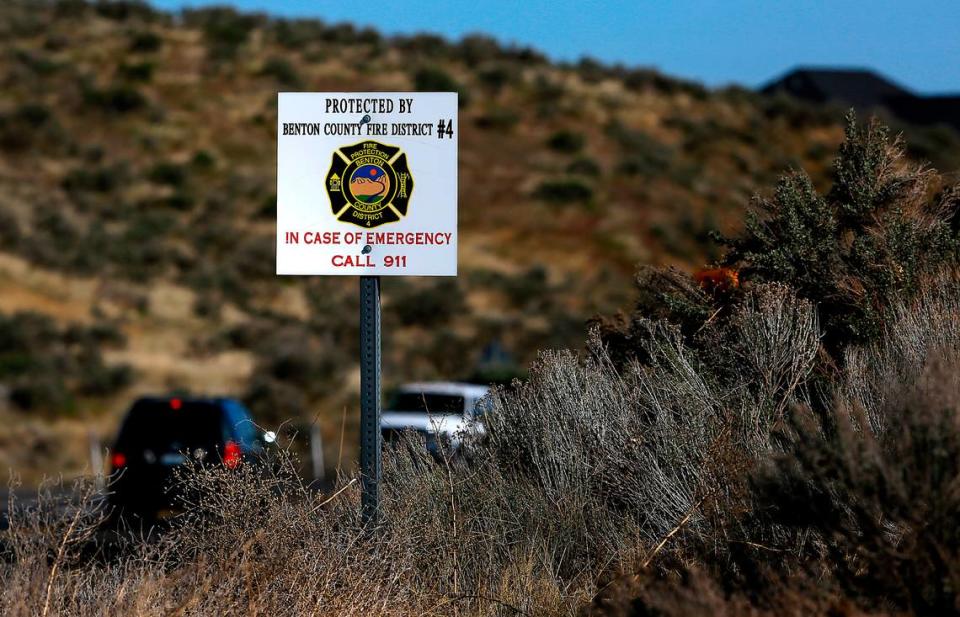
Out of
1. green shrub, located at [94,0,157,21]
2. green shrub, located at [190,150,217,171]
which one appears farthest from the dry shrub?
green shrub, located at [94,0,157,21]

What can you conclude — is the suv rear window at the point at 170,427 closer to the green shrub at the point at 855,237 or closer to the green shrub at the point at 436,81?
the green shrub at the point at 855,237

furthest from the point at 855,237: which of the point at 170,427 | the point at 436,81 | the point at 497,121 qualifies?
the point at 436,81

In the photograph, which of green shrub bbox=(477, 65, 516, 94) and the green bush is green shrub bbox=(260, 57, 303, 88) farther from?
the green bush

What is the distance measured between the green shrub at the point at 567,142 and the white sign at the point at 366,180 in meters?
42.2

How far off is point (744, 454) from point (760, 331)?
2.63ft

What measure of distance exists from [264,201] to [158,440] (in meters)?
29.8

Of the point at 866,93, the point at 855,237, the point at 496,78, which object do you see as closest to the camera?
the point at 855,237

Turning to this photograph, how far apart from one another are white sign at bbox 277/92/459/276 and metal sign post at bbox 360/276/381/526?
0.68 feet

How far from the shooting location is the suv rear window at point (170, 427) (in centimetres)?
1516

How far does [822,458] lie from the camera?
5.66m

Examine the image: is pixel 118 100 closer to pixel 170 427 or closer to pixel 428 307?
pixel 428 307

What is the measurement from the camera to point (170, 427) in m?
15.3

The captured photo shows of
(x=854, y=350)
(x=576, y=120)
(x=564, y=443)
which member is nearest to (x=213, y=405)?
(x=564, y=443)

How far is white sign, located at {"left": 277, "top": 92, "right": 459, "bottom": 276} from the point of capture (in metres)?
8.77
